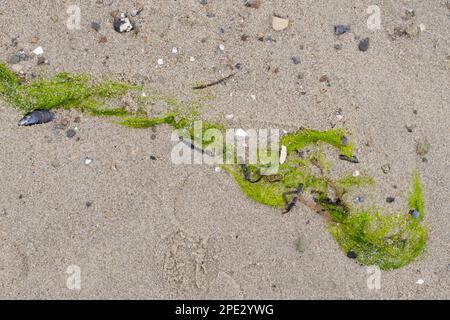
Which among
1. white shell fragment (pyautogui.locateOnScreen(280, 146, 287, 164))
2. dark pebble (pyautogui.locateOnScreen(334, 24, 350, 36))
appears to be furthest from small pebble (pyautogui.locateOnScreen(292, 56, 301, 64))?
white shell fragment (pyautogui.locateOnScreen(280, 146, 287, 164))

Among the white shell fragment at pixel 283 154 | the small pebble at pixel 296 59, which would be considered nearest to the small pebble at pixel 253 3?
the small pebble at pixel 296 59

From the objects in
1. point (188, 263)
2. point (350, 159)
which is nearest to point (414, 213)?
point (350, 159)

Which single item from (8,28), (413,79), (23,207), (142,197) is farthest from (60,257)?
(413,79)

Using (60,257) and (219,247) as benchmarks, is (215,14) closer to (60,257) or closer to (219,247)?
(219,247)

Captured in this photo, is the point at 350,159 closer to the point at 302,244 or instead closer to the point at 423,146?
the point at 423,146

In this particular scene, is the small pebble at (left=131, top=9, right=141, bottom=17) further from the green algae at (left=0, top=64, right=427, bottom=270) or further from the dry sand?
the green algae at (left=0, top=64, right=427, bottom=270)

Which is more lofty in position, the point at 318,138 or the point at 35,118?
the point at 35,118
